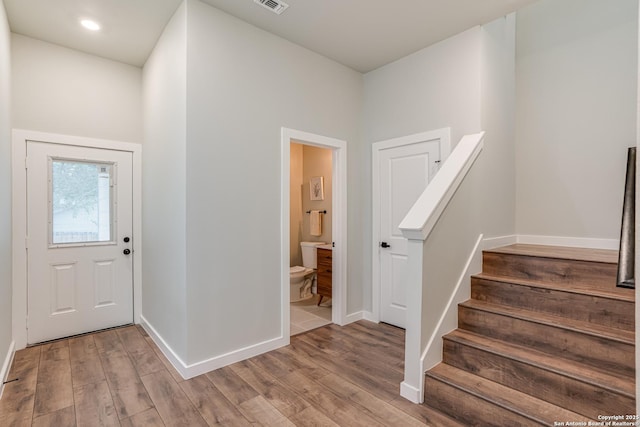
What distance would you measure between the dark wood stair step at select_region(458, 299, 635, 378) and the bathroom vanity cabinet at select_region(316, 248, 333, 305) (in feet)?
5.92

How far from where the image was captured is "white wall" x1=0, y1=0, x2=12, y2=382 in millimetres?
2312

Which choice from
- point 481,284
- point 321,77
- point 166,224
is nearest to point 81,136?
point 166,224

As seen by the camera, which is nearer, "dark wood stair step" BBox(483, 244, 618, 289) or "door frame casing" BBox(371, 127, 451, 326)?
"dark wood stair step" BBox(483, 244, 618, 289)

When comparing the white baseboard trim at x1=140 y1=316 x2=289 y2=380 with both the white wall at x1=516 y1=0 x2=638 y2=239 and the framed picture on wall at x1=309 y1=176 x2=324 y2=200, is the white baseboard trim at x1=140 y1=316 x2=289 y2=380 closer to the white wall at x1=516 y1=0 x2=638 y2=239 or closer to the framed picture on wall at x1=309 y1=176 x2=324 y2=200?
the framed picture on wall at x1=309 y1=176 x2=324 y2=200

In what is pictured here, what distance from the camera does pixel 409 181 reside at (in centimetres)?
331

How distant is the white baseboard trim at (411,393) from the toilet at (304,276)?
2450 millimetres

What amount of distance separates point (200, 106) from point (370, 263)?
2.43 meters

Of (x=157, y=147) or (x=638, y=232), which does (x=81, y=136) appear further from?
(x=638, y=232)

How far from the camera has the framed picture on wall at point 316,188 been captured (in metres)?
5.08

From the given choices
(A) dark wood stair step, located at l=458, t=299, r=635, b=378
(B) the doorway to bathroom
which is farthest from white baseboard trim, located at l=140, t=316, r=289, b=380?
(A) dark wood stair step, located at l=458, t=299, r=635, b=378

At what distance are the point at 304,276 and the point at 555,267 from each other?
121 inches

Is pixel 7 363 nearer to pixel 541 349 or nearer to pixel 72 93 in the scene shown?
pixel 72 93

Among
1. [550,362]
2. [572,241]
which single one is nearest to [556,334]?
[550,362]

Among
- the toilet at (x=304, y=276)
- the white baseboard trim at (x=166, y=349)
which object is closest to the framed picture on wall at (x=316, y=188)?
the toilet at (x=304, y=276)
